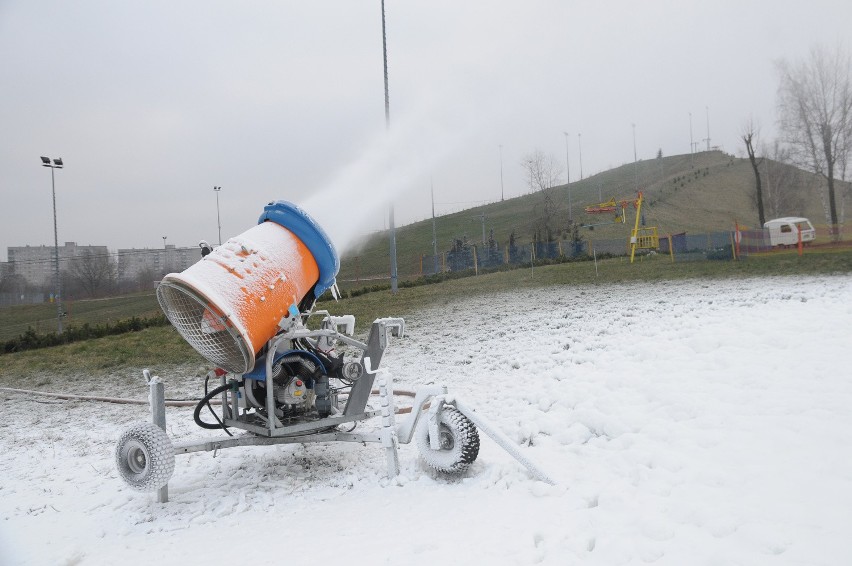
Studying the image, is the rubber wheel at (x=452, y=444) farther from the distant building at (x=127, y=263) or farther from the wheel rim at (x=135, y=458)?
the distant building at (x=127, y=263)

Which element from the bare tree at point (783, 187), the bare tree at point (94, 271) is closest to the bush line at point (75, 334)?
the bare tree at point (94, 271)

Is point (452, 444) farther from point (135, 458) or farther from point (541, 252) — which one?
point (541, 252)

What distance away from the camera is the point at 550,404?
6629 mm

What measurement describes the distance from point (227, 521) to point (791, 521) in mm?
4063

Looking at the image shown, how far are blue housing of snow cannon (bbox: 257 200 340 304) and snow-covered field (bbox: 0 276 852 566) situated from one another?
207 cm

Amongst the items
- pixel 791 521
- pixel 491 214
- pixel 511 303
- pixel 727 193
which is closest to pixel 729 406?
pixel 791 521

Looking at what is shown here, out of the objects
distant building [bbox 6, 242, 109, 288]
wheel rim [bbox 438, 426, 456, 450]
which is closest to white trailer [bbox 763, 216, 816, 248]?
wheel rim [bbox 438, 426, 456, 450]

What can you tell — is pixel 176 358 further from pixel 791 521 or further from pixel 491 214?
pixel 491 214

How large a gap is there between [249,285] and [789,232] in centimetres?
3399

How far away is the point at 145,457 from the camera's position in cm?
500

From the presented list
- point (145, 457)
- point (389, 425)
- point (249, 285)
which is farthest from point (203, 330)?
point (389, 425)

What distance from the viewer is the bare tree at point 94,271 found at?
81.5 ft

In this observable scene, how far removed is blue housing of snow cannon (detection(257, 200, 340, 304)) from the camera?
5.78 metres

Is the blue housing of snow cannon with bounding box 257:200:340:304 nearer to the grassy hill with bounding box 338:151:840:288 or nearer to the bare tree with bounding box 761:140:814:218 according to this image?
the grassy hill with bounding box 338:151:840:288
